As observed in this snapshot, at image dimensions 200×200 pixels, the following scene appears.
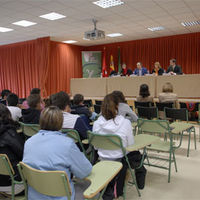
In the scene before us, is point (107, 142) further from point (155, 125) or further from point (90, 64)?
point (90, 64)

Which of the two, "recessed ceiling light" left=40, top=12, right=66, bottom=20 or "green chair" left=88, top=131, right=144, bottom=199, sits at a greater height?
"recessed ceiling light" left=40, top=12, right=66, bottom=20

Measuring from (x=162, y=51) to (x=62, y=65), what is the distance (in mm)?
4967

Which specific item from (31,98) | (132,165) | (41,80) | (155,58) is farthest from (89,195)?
(155,58)

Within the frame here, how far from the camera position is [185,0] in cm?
546

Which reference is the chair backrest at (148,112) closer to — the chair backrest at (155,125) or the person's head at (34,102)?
the chair backrest at (155,125)

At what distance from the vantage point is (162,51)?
34.6 feet

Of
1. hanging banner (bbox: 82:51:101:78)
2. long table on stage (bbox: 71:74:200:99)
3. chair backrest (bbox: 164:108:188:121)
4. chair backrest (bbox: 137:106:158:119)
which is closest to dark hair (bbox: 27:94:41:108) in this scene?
chair backrest (bbox: 137:106:158:119)

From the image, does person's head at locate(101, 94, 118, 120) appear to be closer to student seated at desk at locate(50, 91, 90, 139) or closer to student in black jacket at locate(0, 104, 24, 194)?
student seated at desk at locate(50, 91, 90, 139)

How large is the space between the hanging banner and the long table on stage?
2171 mm

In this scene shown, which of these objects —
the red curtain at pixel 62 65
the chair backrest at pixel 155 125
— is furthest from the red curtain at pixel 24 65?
the chair backrest at pixel 155 125

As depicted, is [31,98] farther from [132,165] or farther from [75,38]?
[75,38]

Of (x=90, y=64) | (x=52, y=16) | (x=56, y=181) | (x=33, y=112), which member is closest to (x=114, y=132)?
(x=56, y=181)

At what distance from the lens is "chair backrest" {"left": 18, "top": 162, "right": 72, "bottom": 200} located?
1295 millimetres

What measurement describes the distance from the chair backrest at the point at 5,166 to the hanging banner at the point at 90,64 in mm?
9178
